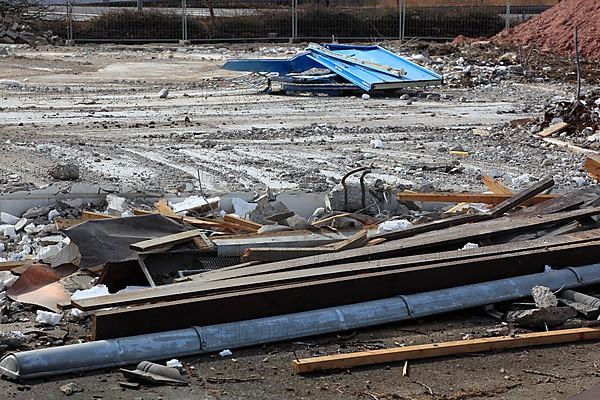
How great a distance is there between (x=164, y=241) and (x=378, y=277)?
5.04 feet

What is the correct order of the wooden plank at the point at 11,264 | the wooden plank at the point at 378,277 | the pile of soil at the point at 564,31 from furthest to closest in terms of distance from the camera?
the pile of soil at the point at 564,31 → the wooden plank at the point at 11,264 → the wooden plank at the point at 378,277

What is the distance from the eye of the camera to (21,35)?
27.9 metres

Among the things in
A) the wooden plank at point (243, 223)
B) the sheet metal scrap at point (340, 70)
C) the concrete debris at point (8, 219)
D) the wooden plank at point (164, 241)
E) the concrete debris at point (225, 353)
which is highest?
the sheet metal scrap at point (340, 70)

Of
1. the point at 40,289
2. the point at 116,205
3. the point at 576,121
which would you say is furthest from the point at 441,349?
the point at 576,121

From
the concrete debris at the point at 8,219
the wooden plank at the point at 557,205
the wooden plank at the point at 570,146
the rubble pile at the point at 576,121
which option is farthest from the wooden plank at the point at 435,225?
the rubble pile at the point at 576,121

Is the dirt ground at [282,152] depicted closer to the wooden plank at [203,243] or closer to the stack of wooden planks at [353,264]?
the stack of wooden planks at [353,264]

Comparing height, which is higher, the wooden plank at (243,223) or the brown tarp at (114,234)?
the brown tarp at (114,234)

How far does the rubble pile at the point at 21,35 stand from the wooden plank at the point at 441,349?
76.7 feet

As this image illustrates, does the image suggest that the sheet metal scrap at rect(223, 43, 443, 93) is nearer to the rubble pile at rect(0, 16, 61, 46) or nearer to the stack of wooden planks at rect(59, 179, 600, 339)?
the stack of wooden planks at rect(59, 179, 600, 339)

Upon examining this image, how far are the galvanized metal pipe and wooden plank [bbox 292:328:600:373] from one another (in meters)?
0.35

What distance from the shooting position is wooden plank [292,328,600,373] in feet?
17.2

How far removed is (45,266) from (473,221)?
3.17 meters

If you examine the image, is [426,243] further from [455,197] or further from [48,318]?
[48,318]

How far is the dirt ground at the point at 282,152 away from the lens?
5.13 m
